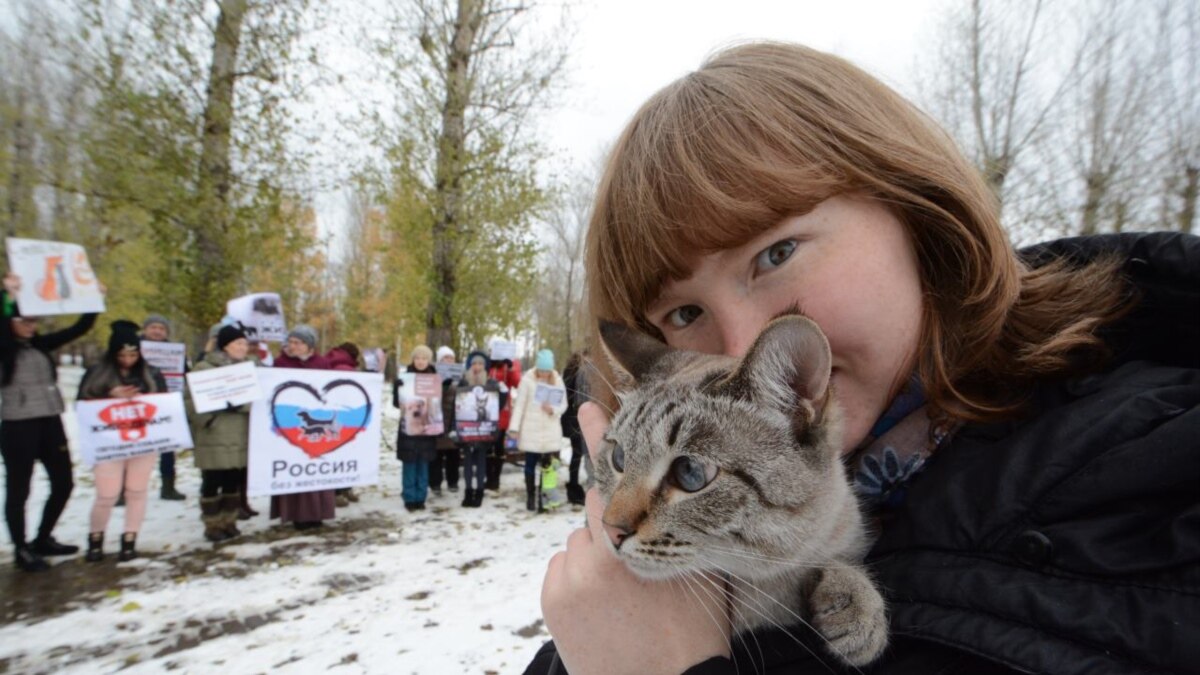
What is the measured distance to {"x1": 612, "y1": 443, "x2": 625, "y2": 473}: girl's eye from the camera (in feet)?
6.14

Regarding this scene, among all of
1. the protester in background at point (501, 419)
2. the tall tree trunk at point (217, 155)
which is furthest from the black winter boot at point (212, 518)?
the tall tree trunk at point (217, 155)

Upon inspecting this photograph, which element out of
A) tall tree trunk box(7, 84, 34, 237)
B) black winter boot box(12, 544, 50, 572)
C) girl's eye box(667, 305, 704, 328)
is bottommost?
black winter boot box(12, 544, 50, 572)

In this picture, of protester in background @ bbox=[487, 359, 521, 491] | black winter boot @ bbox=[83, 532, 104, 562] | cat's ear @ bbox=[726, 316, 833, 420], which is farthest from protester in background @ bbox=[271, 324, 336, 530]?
cat's ear @ bbox=[726, 316, 833, 420]

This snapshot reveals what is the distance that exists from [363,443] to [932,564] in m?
8.54

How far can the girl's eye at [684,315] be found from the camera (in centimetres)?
206

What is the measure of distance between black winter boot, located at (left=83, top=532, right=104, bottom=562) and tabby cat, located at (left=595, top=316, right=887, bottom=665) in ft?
26.9

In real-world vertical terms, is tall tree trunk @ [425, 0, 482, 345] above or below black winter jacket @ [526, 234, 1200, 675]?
above

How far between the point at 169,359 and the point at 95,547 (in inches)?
171

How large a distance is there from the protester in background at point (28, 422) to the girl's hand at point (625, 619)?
773cm

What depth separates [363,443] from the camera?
8.50 metres

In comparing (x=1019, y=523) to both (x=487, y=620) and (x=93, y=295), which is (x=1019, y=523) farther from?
(x=93, y=295)

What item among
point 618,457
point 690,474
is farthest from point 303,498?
point 690,474

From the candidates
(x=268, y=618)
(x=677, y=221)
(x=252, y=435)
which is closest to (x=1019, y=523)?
(x=677, y=221)

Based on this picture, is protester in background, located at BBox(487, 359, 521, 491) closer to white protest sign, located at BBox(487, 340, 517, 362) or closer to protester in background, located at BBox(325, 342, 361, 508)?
white protest sign, located at BBox(487, 340, 517, 362)
